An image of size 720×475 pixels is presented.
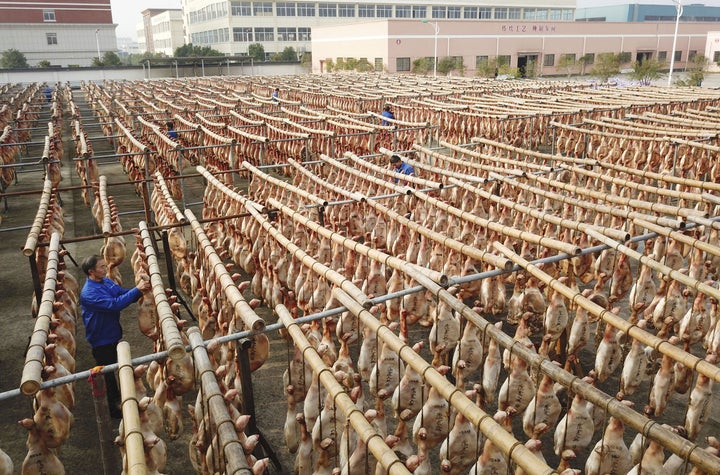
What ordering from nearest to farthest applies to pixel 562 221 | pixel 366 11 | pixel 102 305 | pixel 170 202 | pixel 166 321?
1. pixel 166 321
2. pixel 102 305
3. pixel 562 221
4. pixel 170 202
5. pixel 366 11

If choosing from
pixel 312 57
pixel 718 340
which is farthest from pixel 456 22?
pixel 718 340

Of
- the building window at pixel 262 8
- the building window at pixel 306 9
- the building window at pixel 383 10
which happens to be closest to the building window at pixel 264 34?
the building window at pixel 262 8

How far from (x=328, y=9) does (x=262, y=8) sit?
9.35m

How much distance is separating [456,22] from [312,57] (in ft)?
68.1

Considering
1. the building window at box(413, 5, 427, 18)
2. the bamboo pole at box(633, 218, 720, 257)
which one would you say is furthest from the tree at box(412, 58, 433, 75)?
the bamboo pole at box(633, 218, 720, 257)

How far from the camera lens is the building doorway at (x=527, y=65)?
55941 mm

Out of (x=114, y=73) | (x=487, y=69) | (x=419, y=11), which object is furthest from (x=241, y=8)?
(x=487, y=69)

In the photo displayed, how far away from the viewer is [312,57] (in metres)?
71.2

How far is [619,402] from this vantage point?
366cm

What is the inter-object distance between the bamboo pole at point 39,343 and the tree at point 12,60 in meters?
68.0

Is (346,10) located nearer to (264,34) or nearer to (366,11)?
(366,11)

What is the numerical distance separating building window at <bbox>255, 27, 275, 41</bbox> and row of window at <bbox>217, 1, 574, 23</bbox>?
205 cm

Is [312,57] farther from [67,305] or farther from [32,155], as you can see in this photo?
[67,305]

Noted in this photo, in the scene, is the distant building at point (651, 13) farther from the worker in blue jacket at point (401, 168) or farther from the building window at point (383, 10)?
Result: the worker in blue jacket at point (401, 168)
